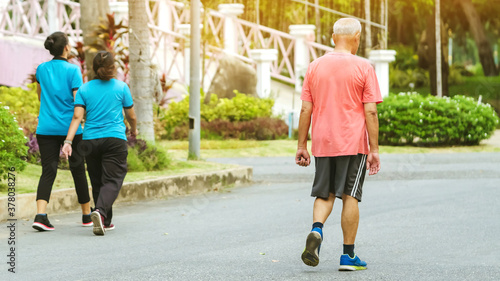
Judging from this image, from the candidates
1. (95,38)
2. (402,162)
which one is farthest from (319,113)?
(402,162)

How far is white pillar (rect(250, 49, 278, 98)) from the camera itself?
23.5 m

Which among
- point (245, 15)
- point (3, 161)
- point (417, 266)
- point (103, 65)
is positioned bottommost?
point (417, 266)

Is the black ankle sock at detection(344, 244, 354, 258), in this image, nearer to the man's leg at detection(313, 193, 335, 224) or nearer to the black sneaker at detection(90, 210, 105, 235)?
the man's leg at detection(313, 193, 335, 224)

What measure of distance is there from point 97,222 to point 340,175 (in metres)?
2.67

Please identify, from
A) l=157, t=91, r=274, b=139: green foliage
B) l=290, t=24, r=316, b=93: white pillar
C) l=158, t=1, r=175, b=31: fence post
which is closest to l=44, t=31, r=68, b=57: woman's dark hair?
l=157, t=91, r=274, b=139: green foliage

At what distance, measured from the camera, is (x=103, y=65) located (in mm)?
8195

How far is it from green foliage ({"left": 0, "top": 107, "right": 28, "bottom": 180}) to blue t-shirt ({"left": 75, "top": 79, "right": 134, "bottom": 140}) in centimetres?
175

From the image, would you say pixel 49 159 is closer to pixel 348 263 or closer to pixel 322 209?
pixel 322 209

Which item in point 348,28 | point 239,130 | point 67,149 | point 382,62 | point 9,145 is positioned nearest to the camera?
point 348,28

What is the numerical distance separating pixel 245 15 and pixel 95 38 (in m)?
21.5

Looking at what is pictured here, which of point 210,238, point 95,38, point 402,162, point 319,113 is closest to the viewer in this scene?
point 319,113

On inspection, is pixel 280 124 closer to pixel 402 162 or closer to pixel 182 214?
pixel 402 162

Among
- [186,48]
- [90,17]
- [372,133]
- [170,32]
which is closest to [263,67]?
[186,48]

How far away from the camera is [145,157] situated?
12719 mm
